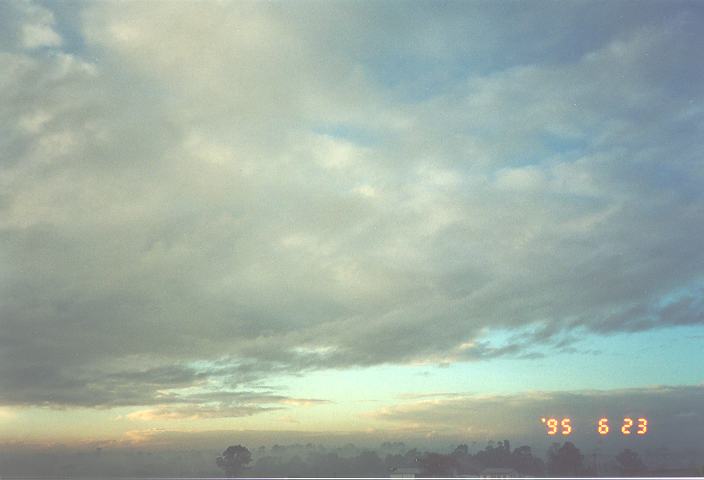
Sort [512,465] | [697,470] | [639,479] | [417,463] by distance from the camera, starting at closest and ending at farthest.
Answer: [639,479] < [697,470] < [512,465] < [417,463]

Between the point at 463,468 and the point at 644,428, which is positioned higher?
the point at 644,428

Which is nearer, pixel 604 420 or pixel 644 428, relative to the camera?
pixel 604 420

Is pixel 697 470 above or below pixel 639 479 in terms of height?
below

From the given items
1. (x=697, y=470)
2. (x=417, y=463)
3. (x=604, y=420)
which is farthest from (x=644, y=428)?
(x=417, y=463)

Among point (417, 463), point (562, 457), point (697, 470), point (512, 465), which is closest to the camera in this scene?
point (697, 470)

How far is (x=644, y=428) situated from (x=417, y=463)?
60.2 meters

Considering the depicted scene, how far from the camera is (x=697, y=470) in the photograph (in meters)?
45.9

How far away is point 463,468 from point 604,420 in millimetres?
56293

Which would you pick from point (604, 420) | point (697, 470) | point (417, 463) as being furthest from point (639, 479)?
point (417, 463)

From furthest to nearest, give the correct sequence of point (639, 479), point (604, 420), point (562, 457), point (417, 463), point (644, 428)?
1. point (417, 463)
2. point (562, 457)
3. point (644, 428)
4. point (604, 420)
5. point (639, 479)

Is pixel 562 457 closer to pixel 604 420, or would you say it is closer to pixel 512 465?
pixel 512 465

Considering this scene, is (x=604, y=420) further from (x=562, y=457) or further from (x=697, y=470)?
(x=562, y=457)

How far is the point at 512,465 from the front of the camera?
226 ft

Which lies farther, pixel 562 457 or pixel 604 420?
pixel 562 457
